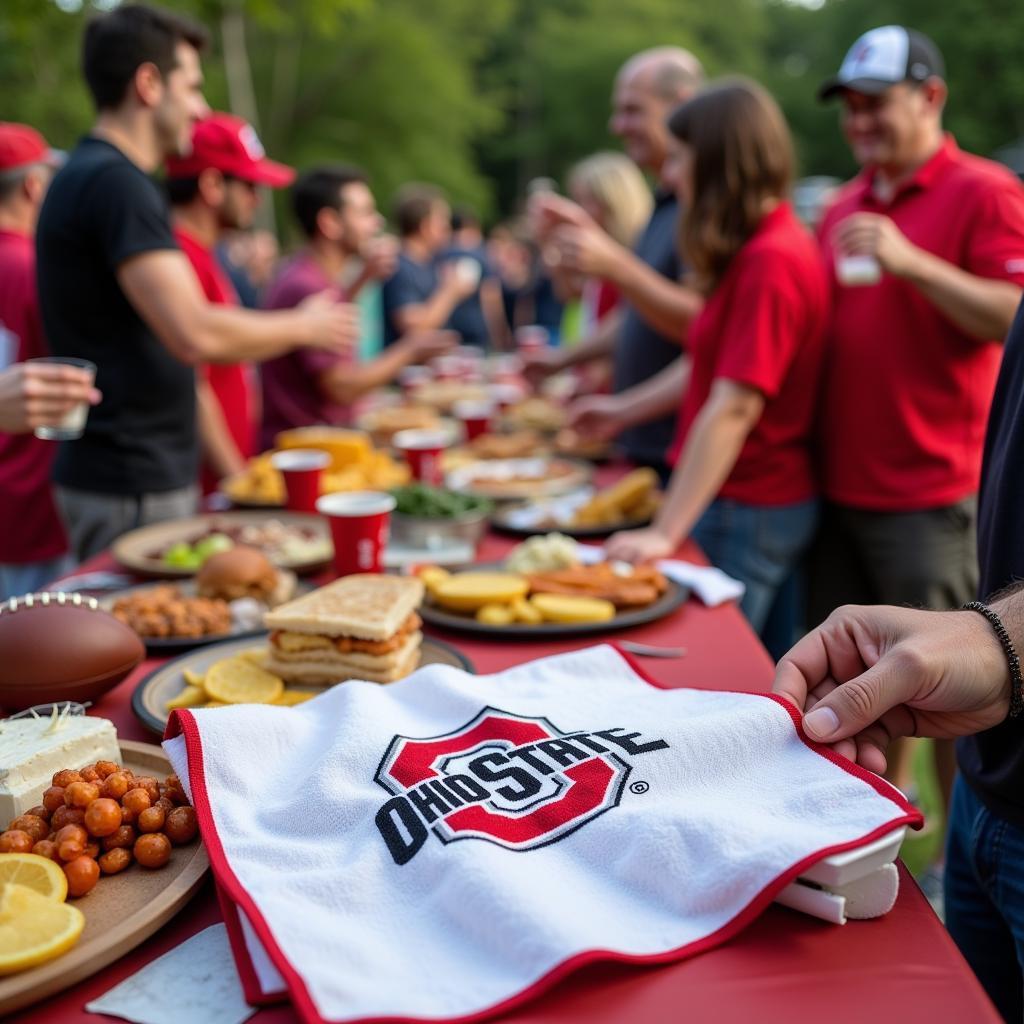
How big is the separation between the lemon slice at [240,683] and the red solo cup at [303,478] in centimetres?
136

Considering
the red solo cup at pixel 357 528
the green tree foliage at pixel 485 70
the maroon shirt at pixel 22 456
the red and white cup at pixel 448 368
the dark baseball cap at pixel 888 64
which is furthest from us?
the green tree foliage at pixel 485 70

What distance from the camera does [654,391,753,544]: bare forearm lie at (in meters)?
2.91

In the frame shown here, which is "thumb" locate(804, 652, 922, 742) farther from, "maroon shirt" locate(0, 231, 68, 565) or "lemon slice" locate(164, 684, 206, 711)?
"maroon shirt" locate(0, 231, 68, 565)

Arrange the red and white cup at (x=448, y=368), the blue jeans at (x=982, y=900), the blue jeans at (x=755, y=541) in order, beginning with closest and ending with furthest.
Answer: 1. the blue jeans at (x=982, y=900)
2. the blue jeans at (x=755, y=541)
3. the red and white cup at (x=448, y=368)

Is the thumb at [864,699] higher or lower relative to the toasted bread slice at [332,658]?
higher

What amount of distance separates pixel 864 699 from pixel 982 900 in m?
0.76

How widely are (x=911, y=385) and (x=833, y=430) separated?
287 millimetres

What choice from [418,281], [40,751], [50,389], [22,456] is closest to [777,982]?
[40,751]

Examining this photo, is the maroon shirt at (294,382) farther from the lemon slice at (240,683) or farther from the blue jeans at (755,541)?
the lemon slice at (240,683)

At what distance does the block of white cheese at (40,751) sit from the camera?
1294 millimetres

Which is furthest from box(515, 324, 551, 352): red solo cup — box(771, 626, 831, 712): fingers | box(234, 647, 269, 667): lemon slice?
box(771, 626, 831, 712): fingers

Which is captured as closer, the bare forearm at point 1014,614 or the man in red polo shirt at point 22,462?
the bare forearm at point 1014,614

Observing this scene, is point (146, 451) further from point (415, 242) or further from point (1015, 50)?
point (1015, 50)

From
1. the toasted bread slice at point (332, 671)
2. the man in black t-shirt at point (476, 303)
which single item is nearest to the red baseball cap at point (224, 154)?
the toasted bread slice at point (332, 671)
